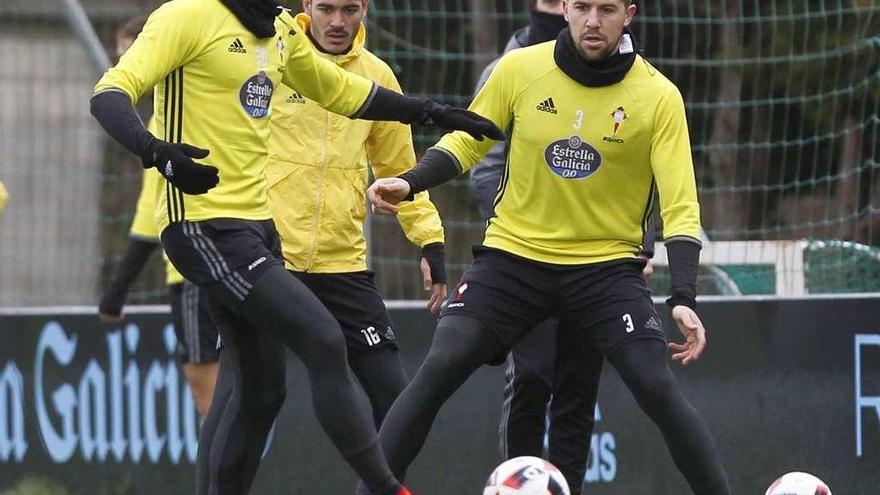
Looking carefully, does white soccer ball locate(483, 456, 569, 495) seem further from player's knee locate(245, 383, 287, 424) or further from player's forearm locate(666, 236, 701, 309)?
player's knee locate(245, 383, 287, 424)

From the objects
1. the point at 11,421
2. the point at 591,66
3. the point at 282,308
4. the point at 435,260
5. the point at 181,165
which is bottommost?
the point at 11,421

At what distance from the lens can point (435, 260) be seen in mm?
7301

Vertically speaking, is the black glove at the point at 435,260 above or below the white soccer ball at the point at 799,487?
above

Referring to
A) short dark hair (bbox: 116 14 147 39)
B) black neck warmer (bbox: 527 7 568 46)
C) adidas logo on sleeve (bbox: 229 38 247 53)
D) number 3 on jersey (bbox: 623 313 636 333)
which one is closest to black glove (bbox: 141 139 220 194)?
adidas logo on sleeve (bbox: 229 38 247 53)

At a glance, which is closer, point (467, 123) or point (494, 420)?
point (467, 123)

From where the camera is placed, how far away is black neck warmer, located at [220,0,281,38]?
6.08 meters

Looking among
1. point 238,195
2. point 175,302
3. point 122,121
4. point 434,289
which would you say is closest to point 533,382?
point 434,289

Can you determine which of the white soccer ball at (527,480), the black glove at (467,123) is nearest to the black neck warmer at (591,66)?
the black glove at (467,123)

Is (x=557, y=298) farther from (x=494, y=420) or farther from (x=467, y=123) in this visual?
(x=494, y=420)

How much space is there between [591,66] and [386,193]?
0.84 m

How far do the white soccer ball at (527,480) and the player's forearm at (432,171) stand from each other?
3.12 feet

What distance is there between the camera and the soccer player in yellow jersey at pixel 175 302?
27.9ft

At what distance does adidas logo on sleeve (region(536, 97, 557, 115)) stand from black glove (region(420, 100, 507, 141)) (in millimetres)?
164

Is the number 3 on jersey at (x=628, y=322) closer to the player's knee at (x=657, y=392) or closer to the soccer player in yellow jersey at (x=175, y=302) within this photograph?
the player's knee at (x=657, y=392)
